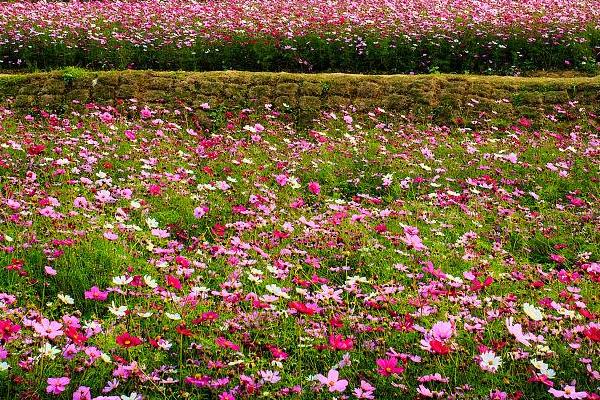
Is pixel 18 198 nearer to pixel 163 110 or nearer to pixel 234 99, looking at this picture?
pixel 163 110

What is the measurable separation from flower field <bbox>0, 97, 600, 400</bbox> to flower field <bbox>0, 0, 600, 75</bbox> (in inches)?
111

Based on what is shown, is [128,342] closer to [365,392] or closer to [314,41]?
[365,392]

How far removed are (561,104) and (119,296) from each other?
6620 mm

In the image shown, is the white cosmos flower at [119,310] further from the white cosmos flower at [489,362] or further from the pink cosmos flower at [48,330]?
the white cosmos flower at [489,362]

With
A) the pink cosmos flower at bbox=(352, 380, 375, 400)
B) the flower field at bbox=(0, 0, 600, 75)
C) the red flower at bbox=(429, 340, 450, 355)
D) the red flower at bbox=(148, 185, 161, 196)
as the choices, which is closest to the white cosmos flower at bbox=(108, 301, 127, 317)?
the pink cosmos flower at bbox=(352, 380, 375, 400)

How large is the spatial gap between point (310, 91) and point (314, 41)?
2912 millimetres

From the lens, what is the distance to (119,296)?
3117mm

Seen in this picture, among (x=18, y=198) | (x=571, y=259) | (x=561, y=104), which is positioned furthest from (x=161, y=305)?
(x=561, y=104)

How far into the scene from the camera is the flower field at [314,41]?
33.2 feet

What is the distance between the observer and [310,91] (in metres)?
7.95

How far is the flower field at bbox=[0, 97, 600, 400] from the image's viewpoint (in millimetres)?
2377

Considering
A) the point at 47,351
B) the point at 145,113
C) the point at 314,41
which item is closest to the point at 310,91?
the point at 145,113

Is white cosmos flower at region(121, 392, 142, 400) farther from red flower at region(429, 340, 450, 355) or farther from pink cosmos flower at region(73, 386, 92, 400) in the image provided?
red flower at region(429, 340, 450, 355)

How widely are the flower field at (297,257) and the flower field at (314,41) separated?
2.82 meters
